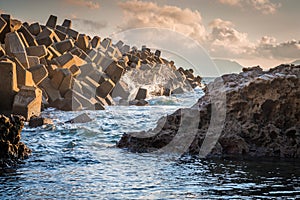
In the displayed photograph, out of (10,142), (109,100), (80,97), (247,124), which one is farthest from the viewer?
(109,100)

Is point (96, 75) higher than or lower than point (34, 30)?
lower

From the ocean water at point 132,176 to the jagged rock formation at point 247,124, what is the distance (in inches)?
21.1

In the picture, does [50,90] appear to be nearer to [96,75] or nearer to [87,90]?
[87,90]

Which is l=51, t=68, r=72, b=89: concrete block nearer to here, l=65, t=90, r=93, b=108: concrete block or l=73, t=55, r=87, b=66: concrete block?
l=65, t=90, r=93, b=108: concrete block

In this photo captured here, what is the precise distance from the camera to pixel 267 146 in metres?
7.57

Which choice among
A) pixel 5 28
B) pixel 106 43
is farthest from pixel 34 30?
pixel 106 43

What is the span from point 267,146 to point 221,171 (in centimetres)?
182

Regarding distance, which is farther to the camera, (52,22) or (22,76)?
(52,22)

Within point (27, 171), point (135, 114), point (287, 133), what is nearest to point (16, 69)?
point (135, 114)

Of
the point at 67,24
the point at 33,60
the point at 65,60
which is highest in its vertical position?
the point at 67,24

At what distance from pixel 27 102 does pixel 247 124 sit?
591cm

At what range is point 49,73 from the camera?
14.7 m

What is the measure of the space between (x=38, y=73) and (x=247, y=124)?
8093mm

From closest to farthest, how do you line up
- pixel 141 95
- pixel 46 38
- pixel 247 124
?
pixel 247 124 → pixel 46 38 → pixel 141 95
